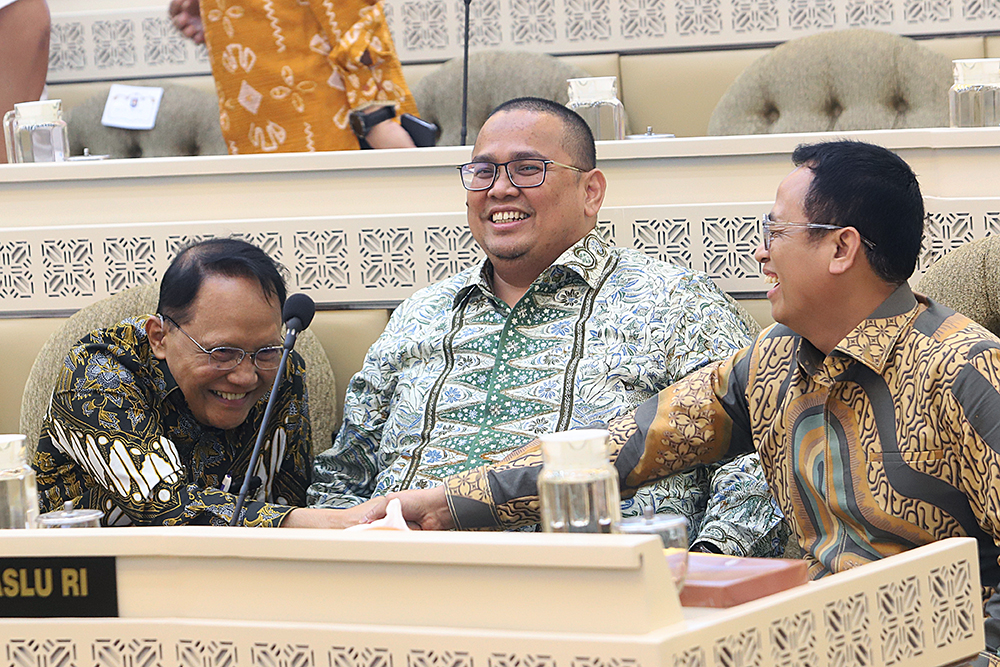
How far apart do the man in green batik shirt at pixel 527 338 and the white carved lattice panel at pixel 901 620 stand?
826 millimetres

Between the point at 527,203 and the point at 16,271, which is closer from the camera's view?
the point at 527,203

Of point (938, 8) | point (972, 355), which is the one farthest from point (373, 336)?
point (938, 8)

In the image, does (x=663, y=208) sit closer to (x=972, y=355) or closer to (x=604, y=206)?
(x=604, y=206)

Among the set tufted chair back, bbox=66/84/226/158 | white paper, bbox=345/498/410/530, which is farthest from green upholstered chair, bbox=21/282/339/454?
tufted chair back, bbox=66/84/226/158

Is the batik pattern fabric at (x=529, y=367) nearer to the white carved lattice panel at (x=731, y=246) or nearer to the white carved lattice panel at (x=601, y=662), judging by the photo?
the white carved lattice panel at (x=731, y=246)

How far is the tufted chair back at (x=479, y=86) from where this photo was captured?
3.65 m

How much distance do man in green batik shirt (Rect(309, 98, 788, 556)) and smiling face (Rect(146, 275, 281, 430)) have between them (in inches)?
10.8

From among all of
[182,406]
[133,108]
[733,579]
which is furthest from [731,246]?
[133,108]

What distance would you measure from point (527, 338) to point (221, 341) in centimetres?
55

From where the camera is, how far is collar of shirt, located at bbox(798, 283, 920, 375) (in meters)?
1.60

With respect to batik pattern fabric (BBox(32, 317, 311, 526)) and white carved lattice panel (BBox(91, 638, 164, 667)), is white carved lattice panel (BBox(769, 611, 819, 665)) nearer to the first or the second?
white carved lattice panel (BBox(91, 638, 164, 667))

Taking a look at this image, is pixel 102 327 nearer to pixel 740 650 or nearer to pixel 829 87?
pixel 740 650

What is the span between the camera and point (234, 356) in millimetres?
2096

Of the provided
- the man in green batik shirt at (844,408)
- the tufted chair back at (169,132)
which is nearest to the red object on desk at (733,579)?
the man in green batik shirt at (844,408)
